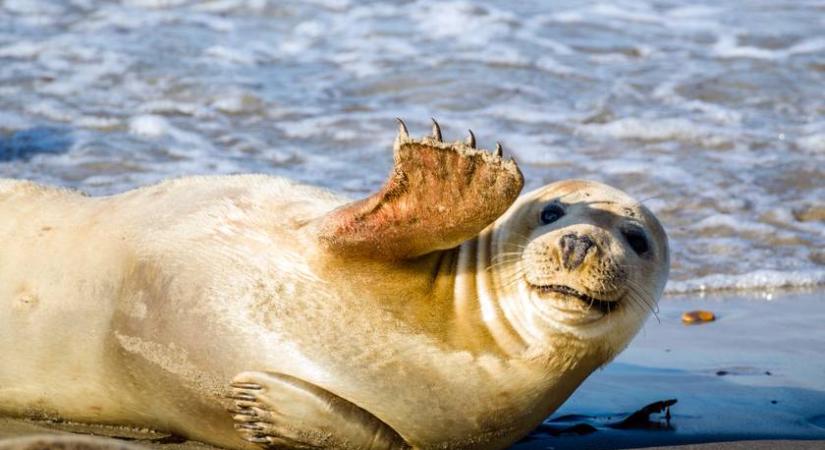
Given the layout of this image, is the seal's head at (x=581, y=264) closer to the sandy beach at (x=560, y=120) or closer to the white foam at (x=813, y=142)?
the sandy beach at (x=560, y=120)

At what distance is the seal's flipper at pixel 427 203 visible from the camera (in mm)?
3799

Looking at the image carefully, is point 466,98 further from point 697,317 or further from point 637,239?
point 637,239

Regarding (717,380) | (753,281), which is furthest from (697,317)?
(717,380)

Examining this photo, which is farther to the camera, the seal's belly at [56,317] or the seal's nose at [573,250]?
the seal's belly at [56,317]

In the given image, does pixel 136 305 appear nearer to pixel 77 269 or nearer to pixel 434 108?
pixel 77 269

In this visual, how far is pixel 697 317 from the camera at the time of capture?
20.0ft

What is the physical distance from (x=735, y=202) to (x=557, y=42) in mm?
4944

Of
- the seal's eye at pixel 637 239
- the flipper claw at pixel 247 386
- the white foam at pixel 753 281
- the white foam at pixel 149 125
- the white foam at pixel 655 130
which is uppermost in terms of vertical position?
the seal's eye at pixel 637 239

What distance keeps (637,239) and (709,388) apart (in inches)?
41.1

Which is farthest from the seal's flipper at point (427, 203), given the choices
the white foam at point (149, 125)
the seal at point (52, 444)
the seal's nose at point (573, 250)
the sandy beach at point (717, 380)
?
the white foam at point (149, 125)

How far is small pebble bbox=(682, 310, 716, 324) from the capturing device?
6.08m

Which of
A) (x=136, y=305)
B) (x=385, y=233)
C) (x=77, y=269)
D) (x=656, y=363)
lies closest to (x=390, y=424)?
(x=385, y=233)

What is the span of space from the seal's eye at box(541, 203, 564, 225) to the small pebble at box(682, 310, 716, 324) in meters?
1.99

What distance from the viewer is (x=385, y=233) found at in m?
3.96
